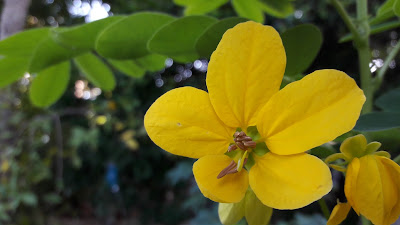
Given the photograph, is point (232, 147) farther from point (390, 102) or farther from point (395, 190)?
point (390, 102)

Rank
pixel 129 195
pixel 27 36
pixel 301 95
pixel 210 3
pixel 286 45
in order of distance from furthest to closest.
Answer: pixel 129 195 → pixel 210 3 → pixel 27 36 → pixel 286 45 → pixel 301 95

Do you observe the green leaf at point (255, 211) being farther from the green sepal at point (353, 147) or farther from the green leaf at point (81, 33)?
the green leaf at point (81, 33)

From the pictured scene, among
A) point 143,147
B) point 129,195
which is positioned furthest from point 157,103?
point 129,195

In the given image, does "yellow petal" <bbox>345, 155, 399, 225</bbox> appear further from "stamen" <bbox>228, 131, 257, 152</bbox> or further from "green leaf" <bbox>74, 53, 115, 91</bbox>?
"green leaf" <bbox>74, 53, 115, 91</bbox>

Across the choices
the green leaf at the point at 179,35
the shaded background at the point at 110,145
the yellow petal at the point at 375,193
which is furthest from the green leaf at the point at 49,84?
the shaded background at the point at 110,145

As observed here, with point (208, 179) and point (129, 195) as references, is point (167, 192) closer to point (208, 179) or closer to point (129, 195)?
point (129, 195)
